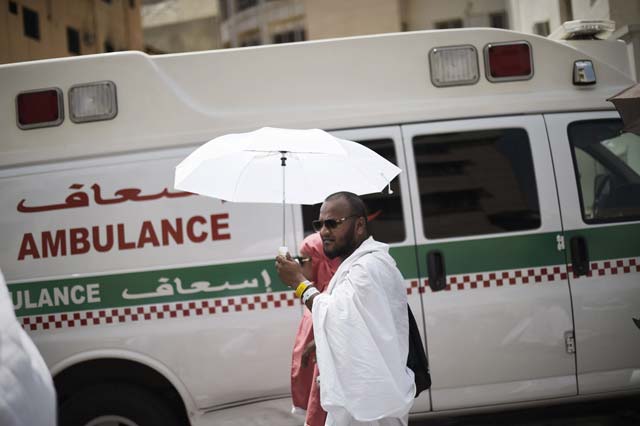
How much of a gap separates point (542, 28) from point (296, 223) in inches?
445

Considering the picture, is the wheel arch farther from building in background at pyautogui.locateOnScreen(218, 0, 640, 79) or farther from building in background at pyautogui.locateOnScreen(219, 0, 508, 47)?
building in background at pyautogui.locateOnScreen(219, 0, 508, 47)

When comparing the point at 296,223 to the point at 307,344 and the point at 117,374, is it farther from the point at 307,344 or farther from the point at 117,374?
the point at 117,374

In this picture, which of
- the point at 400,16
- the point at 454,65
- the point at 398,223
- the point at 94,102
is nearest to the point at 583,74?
the point at 454,65

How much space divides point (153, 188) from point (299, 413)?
1.62 metres

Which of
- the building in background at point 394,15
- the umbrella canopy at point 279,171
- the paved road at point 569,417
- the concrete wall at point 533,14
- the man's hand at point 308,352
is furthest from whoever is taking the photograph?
the building in background at point 394,15

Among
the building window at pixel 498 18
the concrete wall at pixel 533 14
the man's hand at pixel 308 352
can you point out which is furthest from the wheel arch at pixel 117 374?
the building window at pixel 498 18

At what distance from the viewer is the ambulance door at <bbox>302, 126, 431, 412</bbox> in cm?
414

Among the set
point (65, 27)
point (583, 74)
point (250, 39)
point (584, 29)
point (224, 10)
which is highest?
point (224, 10)

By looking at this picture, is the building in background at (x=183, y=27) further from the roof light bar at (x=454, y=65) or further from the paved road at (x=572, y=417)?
the paved road at (x=572, y=417)

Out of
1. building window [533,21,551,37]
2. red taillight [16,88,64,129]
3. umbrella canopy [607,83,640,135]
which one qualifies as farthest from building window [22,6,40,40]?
umbrella canopy [607,83,640,135]

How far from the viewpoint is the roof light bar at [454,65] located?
4.42 meters

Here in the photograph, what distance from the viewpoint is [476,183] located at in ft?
14.0

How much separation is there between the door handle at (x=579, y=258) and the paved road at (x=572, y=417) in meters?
1.21

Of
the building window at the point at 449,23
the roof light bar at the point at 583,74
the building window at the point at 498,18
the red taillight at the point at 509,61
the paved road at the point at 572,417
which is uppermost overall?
the building window at the point at 449,23
